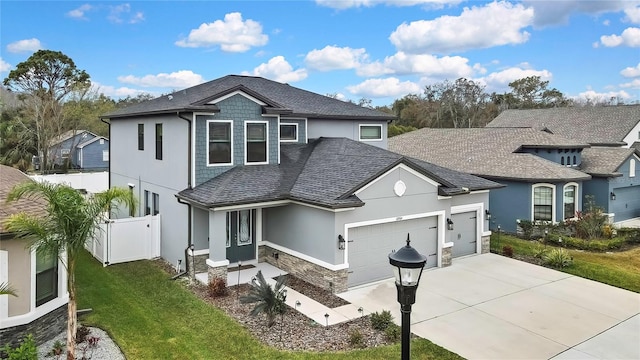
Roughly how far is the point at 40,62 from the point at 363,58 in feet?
86.2

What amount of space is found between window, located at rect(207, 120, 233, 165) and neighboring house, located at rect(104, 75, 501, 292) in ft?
0.10

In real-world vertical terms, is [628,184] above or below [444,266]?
above

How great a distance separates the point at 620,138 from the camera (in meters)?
33.2

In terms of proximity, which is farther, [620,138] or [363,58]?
[620,138]

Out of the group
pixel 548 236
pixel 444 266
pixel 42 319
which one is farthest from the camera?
pixel 548 236

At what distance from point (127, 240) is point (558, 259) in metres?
14.4

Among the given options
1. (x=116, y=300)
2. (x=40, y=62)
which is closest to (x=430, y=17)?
(x=116, y=300)

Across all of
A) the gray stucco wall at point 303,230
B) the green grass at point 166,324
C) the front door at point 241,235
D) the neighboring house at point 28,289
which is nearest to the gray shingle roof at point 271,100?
the gray stucco wall at point 303,230

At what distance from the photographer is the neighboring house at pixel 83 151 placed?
123 feet

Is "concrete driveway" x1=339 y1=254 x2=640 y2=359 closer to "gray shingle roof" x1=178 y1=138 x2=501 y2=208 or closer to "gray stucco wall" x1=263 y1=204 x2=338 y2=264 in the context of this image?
"gray stucco wall" x1=263 y1=204 x2=338 y2=264

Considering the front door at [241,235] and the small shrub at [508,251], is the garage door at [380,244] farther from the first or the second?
the front door at [241,235]

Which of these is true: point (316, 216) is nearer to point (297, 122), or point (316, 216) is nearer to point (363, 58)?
point (297, 122)

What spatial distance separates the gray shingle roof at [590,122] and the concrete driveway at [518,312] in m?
24.2

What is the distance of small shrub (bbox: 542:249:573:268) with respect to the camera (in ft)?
46.1
